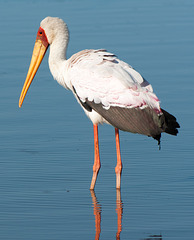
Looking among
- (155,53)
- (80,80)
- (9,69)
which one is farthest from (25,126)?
(155,53)

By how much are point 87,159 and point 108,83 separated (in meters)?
1.23

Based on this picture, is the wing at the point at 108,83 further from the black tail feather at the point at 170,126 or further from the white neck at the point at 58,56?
the white neck at the point at 58,56

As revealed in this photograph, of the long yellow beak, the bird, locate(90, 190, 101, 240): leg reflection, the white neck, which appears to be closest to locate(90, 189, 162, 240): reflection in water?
locate(90, 190, 101, 240): leg reflection

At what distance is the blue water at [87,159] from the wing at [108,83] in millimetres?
854

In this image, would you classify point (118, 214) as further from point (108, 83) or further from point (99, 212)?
point (108, 83)

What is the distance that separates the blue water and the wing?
85cm

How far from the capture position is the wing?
817 centimetres

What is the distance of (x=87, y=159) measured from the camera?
9.14 meters

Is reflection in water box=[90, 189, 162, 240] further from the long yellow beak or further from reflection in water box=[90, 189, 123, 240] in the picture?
the long yellow beak

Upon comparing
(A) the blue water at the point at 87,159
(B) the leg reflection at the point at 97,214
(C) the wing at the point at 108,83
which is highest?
(C) the wing at the point at 108,83

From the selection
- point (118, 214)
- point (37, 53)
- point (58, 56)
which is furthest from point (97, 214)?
point (37, 53)

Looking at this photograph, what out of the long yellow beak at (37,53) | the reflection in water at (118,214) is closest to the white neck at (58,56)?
the long yellow beak at (37,53)

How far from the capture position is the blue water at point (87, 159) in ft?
23.0

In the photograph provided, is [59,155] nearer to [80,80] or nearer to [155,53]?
[80,80]
